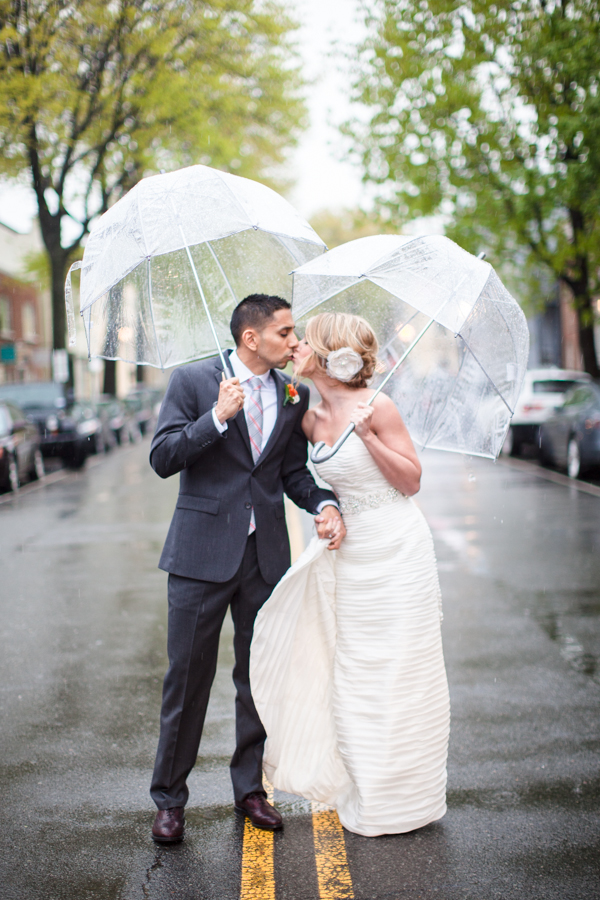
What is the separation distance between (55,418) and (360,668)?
17215 mm

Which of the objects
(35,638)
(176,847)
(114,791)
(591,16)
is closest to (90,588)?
(35,638)

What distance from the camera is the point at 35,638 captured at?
21.4 feet

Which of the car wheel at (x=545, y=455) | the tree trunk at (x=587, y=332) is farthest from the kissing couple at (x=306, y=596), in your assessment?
the tree trunk at (x=587, y=332)

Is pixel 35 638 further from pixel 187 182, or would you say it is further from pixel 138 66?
pixel 138 66

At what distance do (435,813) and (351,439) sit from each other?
1475 millimetres

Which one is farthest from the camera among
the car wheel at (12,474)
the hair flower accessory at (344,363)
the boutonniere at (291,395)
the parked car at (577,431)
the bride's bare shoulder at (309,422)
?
the car wheel at (12,474)

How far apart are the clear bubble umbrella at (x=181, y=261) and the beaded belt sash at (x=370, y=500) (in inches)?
33.4

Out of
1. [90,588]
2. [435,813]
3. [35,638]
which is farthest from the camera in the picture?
[90,588]

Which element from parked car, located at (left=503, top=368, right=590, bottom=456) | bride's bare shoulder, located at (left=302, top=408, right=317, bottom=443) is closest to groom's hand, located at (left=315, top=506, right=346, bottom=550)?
bride's bare shoulder, located at (left=302, top=408, right=317, bottom=443)

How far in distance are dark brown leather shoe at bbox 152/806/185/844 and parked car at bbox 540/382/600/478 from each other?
1203 cm

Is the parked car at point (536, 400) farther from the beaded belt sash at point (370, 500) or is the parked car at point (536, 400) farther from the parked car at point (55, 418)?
the beaded belt sash at point (370, 500)

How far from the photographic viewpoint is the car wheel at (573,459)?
1523 cm

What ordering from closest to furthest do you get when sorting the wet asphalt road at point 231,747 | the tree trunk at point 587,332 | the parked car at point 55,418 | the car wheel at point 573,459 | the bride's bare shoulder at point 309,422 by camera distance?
1. the wet asphalt road at point 231,747
2. the bride's bare shoulder at point 309,422
3. the car wheel at point 573,459
4. the parked car at point 55,418
5. the tree trunk at point 587,332

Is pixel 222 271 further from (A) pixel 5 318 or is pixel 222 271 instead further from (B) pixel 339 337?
(A) pixel 5 318
